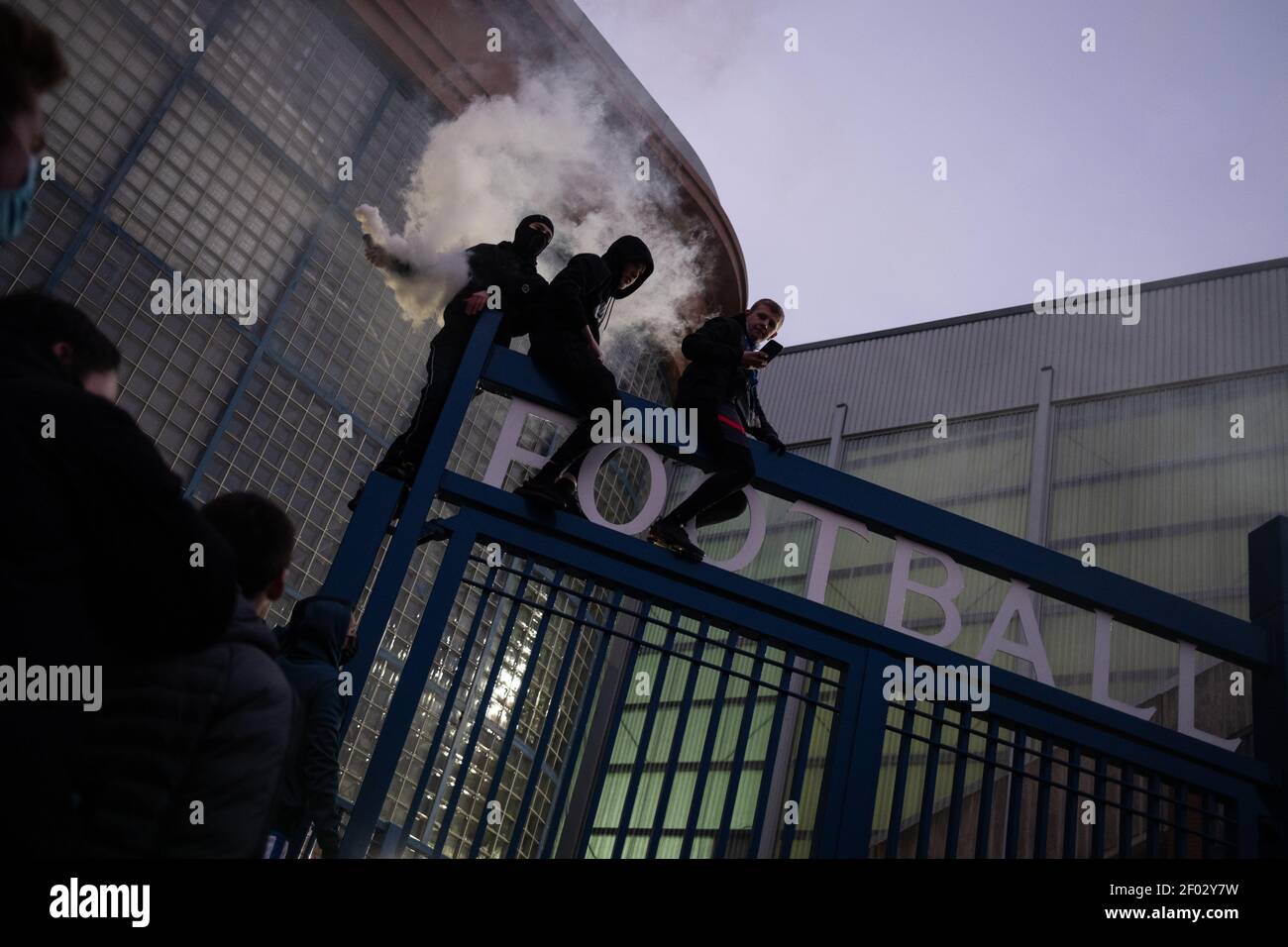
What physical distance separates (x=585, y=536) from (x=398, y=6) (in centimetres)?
1009

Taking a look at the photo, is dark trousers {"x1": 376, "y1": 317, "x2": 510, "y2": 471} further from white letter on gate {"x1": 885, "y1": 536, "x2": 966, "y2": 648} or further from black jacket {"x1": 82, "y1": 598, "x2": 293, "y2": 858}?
black jacket {"x1": 82, "y1": 598, "x2": 293, "y2": 858}

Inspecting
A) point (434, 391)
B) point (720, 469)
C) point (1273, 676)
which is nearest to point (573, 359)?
point (434, 391)

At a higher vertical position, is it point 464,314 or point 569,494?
point 464,314

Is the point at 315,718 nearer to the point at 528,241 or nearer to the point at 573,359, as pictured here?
the point at 573,359

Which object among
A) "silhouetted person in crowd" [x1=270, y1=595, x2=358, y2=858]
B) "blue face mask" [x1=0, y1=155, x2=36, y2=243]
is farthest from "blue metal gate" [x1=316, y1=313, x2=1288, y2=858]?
"blue face mask" [x1=0, y1=155, x2=36, y2=243]

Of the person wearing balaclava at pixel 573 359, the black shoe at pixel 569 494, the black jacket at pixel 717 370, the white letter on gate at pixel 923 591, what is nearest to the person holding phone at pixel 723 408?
the black jacket at pixel 717 370

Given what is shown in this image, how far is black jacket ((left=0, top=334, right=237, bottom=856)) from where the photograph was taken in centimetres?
203

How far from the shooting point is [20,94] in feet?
6.82

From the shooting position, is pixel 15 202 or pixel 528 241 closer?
pixel 15 202

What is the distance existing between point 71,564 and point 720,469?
4107mm
